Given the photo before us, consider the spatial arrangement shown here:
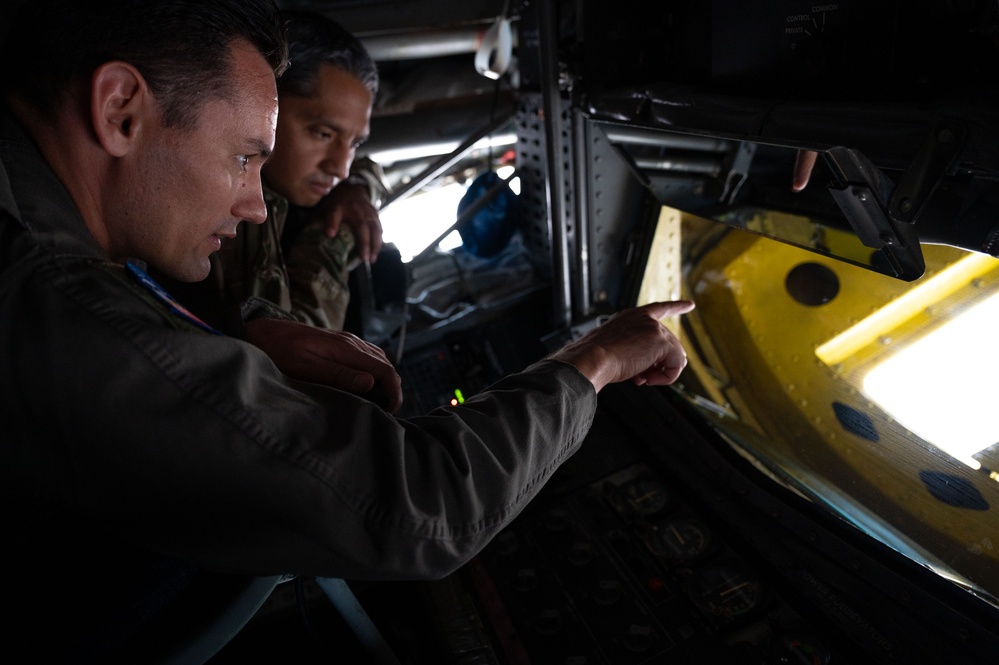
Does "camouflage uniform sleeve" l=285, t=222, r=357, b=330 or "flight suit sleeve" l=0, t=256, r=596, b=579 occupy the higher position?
"flight suit sleeve" l=0, t=256, r=596, b=579

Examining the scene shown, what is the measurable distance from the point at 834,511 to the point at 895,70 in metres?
1.01

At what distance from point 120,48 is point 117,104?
0.31 ft

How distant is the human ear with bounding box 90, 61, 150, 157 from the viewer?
0.97 m

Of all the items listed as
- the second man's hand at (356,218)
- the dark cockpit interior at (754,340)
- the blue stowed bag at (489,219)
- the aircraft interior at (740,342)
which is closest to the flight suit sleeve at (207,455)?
the aircraft interior at (740,342)

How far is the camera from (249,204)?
48.2 inches

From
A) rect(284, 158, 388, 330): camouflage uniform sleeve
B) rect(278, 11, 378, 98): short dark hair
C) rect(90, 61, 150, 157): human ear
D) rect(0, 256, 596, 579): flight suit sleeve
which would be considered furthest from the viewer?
rect(284, 158, 388, 330): camouflage uniform sleeve

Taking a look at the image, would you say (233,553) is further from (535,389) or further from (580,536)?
(580,536)

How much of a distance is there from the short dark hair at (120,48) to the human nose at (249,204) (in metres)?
0.16

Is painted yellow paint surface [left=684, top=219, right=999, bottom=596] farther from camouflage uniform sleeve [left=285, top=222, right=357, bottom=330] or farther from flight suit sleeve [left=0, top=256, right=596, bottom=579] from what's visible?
camouflage uniform sleeve [left=285, top=222, right=357, bottom=330]

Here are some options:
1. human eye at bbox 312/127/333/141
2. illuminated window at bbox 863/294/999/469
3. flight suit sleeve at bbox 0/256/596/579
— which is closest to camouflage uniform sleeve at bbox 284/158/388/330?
human eye at bbox 312/127/333/141

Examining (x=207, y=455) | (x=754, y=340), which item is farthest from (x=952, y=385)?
(x=207, y=455)

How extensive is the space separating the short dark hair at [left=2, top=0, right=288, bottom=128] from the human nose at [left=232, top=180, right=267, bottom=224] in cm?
16

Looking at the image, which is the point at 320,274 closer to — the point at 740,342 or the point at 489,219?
the point at 489,219

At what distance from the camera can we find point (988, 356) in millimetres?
1227
